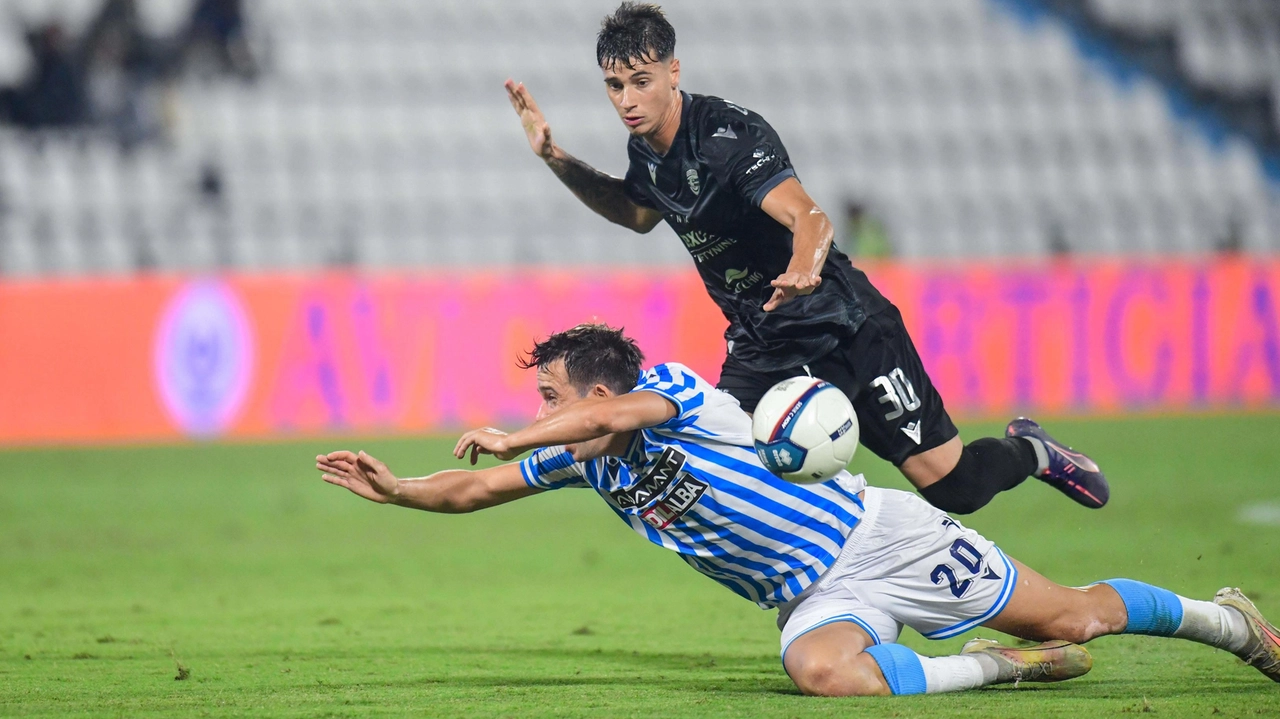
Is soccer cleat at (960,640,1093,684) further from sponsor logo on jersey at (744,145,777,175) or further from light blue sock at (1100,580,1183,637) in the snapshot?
sponsor logo on jersey at (744,145,777,175)

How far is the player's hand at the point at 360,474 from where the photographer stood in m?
4.69

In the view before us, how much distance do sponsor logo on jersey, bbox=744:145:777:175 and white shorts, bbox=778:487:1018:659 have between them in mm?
1270

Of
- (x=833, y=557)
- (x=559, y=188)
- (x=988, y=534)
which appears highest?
(x=559, y=188)

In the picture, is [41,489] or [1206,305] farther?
[1206,305]

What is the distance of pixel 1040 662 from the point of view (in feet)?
16.4

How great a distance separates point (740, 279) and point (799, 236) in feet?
2.35

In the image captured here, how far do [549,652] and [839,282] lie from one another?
1852 millimetres

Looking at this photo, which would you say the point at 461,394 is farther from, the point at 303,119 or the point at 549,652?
the point at 549,652

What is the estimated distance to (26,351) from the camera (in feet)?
41.9

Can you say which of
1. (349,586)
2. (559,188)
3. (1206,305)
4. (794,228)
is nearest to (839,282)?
(794,228)

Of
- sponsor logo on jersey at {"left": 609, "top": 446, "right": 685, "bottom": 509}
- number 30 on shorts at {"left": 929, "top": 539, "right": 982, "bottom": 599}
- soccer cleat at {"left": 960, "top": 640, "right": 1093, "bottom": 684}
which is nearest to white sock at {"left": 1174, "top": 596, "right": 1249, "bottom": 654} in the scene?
soccer cleat at {"left": 960, "top": 640, "right": 1093, "bottom": 684}

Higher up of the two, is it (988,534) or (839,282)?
(839,282)

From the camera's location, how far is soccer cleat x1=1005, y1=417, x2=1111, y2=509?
19.1ft

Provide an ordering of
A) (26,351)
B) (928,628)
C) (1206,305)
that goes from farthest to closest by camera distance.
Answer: (1206,305), (26,351), (928,628)
